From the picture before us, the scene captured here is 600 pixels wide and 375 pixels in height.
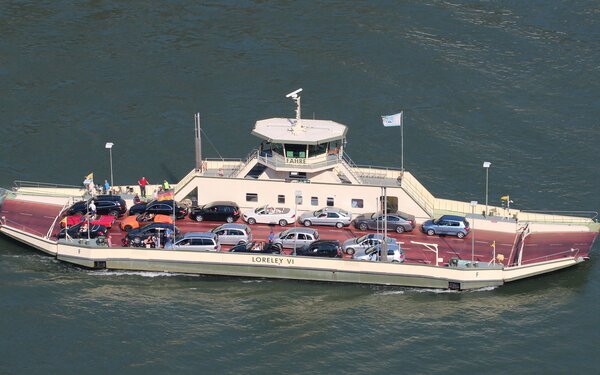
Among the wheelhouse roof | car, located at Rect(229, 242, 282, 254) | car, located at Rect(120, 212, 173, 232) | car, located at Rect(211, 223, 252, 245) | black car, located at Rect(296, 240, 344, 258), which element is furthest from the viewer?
car, located at Rect(120, 212, 173, 232)

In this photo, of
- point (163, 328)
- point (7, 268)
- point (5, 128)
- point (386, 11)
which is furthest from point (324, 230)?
point (386, 11)

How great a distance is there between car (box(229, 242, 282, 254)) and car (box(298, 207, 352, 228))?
4517mm

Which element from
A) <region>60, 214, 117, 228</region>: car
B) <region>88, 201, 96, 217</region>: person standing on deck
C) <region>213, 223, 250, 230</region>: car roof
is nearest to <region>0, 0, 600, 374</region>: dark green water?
<region>60, 214, 117, 228</region>: car

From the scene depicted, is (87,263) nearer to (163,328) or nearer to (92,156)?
(163,328)

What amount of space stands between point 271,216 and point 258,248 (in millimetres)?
4583

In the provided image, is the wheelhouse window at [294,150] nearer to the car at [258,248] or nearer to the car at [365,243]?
the car at [258,248]

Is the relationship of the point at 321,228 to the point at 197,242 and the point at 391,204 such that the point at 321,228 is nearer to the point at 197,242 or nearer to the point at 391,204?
the point at 391,204

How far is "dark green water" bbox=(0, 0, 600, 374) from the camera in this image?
243 feet

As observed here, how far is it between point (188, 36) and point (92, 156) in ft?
78.1

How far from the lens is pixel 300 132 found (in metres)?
86.5

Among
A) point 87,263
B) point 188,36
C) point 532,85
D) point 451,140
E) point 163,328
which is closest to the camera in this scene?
point 163,328

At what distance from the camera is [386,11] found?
4936 inches

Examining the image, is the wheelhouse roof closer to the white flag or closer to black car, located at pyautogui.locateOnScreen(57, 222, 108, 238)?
the white flag

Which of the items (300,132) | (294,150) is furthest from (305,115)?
(294,150)
